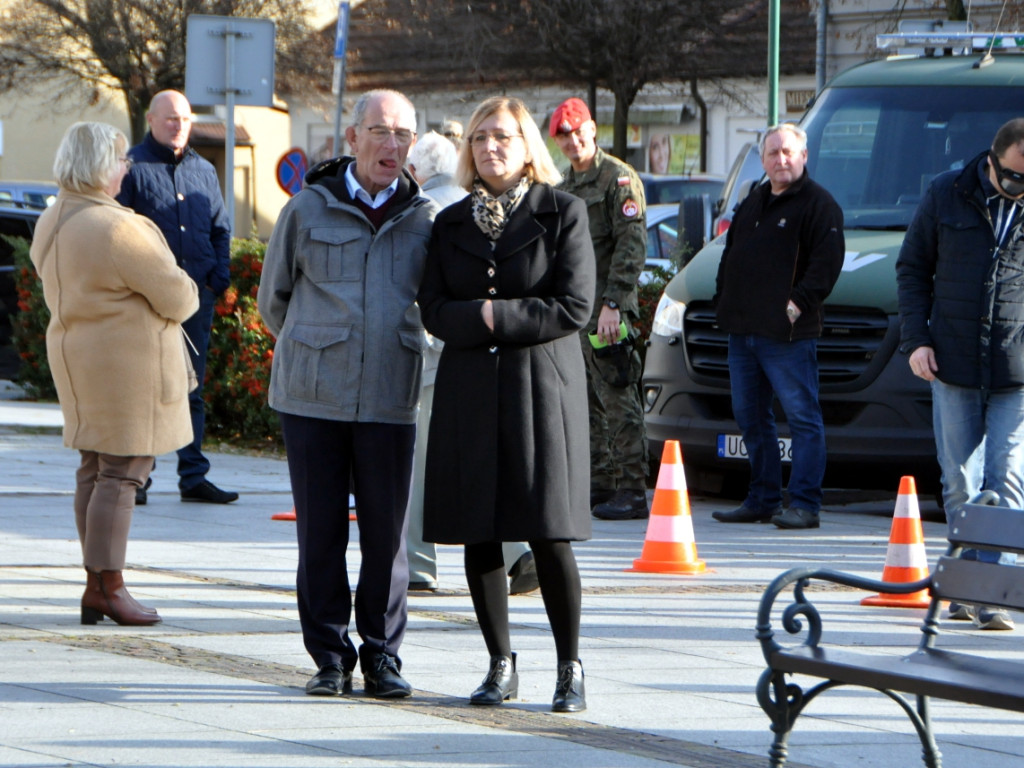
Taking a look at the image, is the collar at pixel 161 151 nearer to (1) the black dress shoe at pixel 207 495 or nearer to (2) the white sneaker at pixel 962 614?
(1) the black dress shoe at pixel 207 495

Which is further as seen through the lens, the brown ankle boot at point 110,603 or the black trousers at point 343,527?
the brown ankle boot at point 110,603

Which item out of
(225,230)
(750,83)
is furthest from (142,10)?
(225,230)

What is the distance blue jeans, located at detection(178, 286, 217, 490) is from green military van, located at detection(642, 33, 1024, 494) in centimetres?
253

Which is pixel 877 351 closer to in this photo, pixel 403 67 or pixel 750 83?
pixel 750 83

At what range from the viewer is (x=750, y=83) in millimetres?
31578

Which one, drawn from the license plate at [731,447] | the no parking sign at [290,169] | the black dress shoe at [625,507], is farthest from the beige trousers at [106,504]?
the no parking sign at [290,169]

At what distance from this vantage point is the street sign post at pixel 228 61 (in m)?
14.3

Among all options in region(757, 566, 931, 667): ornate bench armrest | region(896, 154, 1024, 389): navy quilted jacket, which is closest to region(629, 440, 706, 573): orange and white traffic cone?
region(896, 154, 1024, 389): navy quilted jacket

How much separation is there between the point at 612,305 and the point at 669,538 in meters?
1.62

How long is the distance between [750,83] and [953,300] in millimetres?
25055

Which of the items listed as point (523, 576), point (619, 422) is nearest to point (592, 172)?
point (619, 422)

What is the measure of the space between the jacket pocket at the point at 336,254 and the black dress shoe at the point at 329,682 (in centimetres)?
120

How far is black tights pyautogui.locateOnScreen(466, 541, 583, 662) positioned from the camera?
5.61m

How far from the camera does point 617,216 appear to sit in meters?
9.45
